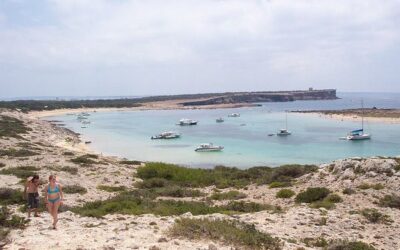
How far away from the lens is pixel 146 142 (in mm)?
88250

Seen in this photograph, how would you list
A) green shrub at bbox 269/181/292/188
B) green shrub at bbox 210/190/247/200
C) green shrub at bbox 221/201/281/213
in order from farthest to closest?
green shrub at bbox 269/181/292/188, green shrub at bbox 210/190/247/200, green shrub at bbox 221/201/281/213

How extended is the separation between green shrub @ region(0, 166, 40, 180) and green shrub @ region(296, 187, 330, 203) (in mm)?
16799

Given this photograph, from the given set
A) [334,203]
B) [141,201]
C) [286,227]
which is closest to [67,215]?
[141,201]

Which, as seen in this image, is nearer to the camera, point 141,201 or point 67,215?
point 67,215

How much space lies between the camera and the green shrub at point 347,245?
14.3m

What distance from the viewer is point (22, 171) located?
29.3 meters

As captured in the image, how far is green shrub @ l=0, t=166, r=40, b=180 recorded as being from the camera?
2808 cm

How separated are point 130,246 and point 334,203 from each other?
11.9 m

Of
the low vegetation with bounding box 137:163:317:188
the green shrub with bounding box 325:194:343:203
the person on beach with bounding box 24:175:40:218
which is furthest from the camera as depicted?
the low vegetation with bounding box 137:163:317:188

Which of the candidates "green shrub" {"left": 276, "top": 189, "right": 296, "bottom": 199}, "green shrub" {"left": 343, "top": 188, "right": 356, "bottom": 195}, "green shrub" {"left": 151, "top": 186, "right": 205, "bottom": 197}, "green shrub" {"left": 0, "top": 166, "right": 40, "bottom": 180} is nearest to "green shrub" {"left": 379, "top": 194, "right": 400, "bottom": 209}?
"green shrub" {"left": 343, "top": 188, "right": 356, "bottom": 195}

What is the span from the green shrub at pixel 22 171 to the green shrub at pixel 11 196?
5.95 m

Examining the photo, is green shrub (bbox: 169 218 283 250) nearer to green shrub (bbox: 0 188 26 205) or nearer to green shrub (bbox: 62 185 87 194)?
green shrub (bbox: 0 188 26 205)

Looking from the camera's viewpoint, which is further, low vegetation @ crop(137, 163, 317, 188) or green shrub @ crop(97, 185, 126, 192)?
low vegetation @ crop(137, 163, 317, 188)

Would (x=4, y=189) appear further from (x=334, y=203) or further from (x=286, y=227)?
(x=334, y=203)
